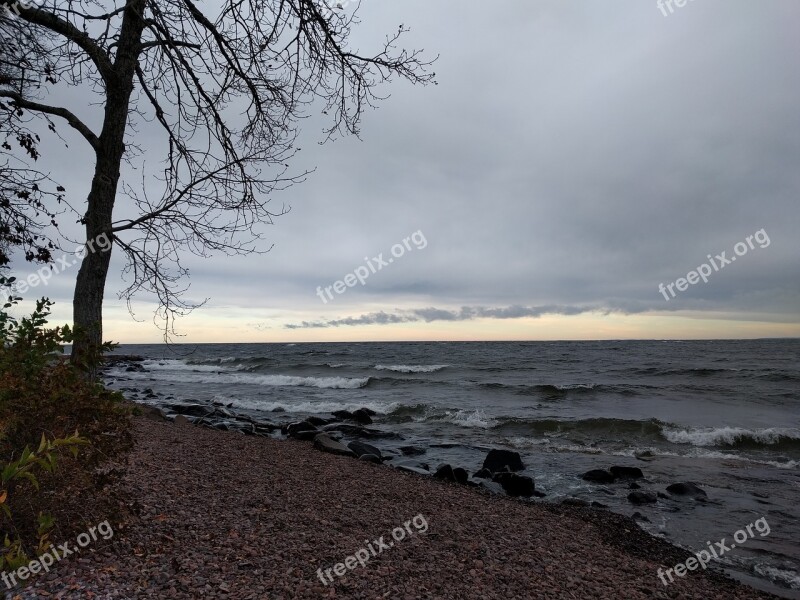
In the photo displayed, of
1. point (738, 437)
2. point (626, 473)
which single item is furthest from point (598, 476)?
point (738, 437)

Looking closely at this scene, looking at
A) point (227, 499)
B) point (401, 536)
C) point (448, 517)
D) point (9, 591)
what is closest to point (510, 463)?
point (448, 517)

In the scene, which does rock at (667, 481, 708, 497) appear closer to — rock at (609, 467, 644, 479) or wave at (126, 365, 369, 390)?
rock at (609, 467, 644, 479)

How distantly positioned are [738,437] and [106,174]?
54.8ft

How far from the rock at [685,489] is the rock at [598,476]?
1116 mm

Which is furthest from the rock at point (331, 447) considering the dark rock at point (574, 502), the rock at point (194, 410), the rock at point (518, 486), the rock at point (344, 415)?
the rock at point (194, 410)

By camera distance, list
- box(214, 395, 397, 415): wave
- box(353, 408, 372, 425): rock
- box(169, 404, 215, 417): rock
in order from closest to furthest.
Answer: box(169, 404, 215, 417): rock
box(353, 408, 372, 425): rock
box(214, 395, 397, 415): wave

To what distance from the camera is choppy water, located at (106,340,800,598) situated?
773cm

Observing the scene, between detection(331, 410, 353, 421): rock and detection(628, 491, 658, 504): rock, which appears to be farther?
detection(331, 410, 353, 421): rock

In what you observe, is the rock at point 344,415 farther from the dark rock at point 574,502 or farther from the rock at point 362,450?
the dark rock at point 574,502

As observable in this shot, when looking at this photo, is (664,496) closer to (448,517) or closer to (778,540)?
(778,540)

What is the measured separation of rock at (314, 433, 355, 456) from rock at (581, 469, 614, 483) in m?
5.07

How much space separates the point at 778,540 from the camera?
6785 millimetres

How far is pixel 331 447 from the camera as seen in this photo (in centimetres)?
1104

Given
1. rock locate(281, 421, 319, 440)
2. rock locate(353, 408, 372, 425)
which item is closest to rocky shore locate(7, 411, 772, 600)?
rock locate(281, 421, 319, 440)
